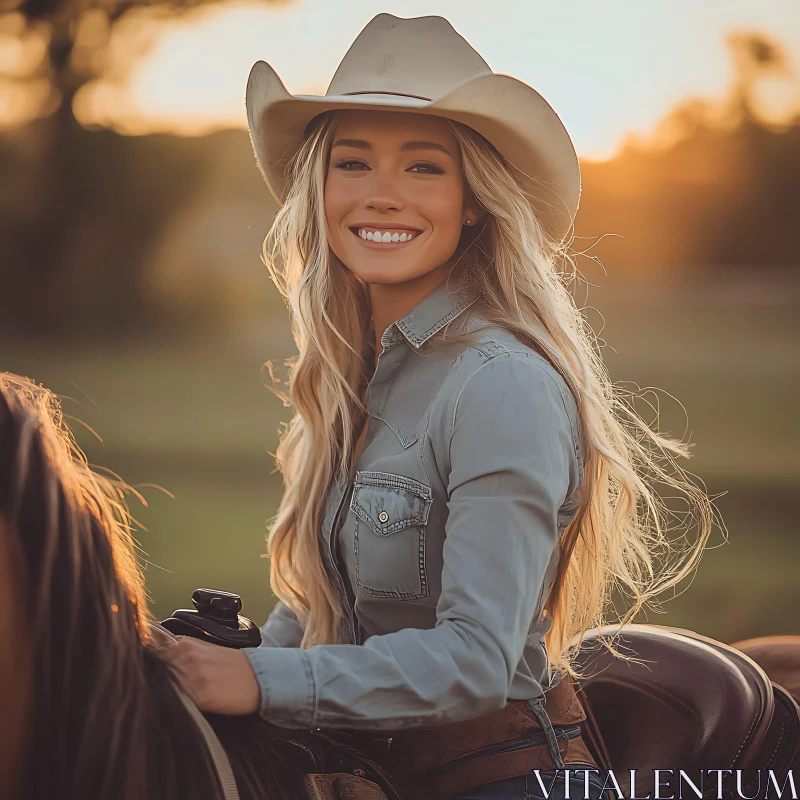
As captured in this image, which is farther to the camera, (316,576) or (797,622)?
(797,622)

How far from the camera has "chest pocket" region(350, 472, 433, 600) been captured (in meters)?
1.49

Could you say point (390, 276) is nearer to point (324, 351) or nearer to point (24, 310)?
point (324, 351)

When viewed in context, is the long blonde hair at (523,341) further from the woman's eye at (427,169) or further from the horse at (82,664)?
the horse at (82,664)

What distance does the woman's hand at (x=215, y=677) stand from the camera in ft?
3.86

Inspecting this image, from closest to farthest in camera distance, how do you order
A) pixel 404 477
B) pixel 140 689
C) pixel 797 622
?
pixel 140 689, pixel 404 477, pixel 797 622

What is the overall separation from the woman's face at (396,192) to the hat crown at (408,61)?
52 mm

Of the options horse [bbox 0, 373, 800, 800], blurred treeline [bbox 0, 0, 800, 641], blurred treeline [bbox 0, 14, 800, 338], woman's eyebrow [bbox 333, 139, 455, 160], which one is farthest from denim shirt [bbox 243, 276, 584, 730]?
blurred treeline [bbox 0, 14, 800, 338]

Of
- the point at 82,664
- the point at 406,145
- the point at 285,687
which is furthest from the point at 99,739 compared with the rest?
the point at 406,145

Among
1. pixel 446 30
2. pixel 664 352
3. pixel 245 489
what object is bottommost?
pixel 245 489

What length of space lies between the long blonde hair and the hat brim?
3cm

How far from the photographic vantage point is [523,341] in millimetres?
1594

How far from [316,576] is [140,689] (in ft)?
2.10

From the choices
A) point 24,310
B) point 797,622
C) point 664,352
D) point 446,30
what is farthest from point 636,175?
point 446,30

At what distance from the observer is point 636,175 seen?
550 inches
